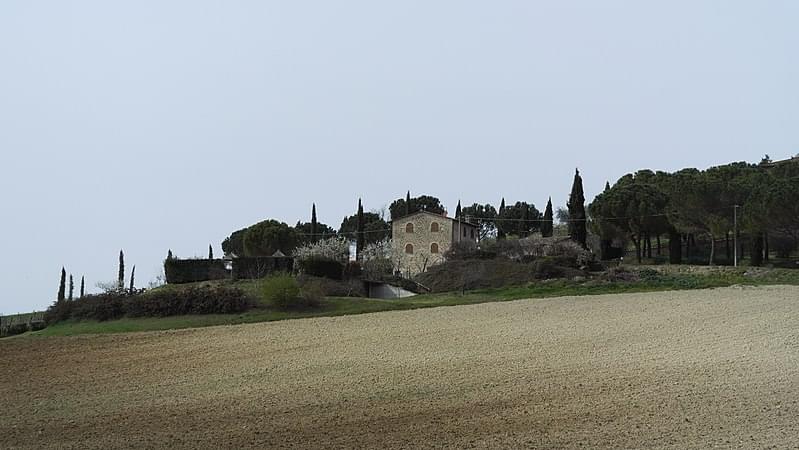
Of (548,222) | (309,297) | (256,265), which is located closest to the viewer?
(309,297)

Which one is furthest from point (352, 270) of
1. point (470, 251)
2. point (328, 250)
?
point (328, 250)

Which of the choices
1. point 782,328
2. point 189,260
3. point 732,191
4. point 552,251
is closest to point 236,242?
point 189,260

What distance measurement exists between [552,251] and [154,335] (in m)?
37.8

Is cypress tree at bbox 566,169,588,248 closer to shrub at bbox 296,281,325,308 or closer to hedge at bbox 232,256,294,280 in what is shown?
hedge at bbox 232,256,294,280

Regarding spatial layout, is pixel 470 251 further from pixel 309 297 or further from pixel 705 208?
pixel 309 297

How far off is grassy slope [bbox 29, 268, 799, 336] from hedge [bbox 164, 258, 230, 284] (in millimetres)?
9029

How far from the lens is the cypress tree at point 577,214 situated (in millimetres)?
71625

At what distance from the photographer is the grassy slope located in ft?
129

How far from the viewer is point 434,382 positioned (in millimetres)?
21297

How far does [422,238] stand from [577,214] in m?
14.8

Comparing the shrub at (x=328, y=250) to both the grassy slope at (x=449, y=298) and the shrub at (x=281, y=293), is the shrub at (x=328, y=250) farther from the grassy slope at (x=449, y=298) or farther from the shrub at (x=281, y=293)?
the shrub at (x=281, y=293)

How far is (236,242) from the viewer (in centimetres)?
10569

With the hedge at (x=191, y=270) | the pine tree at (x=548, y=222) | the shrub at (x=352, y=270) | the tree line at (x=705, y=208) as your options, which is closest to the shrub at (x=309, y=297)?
the shrub at (x=352, y=270)

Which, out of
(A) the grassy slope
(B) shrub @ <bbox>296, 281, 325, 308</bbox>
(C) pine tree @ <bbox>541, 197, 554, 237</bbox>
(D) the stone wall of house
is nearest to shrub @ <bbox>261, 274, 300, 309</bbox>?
(B) shrub @ <bbox>296, 281, 325, 308</bbox>
